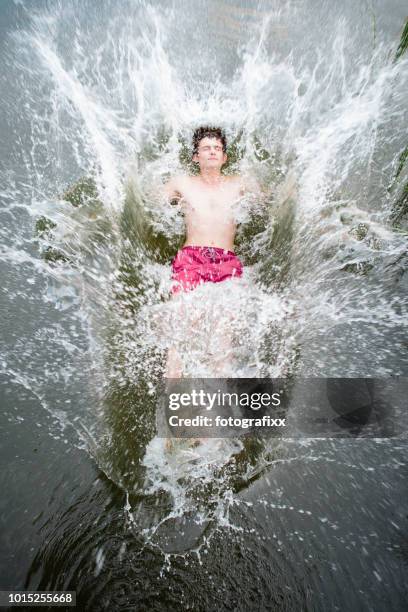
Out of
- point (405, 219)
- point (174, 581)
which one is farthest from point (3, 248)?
point (405, 219)

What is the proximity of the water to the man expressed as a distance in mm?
143

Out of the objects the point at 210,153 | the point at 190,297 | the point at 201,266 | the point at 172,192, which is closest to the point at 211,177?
the point at 210,153

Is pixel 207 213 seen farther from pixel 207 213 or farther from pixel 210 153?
pixel 210 153

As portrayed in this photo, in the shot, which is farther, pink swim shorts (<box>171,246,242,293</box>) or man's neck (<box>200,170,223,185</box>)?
man's neck (<box>200,170,223,185</box>)

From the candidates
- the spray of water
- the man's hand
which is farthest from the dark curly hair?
the man's hand

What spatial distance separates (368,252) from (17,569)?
2.72 meters

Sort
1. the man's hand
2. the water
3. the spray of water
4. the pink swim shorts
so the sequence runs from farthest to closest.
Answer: the man's hand → the pink swim shorts → the spray of water → the water

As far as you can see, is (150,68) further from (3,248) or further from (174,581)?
(174,581)

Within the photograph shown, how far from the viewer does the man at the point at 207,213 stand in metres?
2.94

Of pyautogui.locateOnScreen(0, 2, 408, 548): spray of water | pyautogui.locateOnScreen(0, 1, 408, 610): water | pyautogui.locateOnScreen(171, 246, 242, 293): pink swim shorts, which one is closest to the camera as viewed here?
pyautogui.locateOnScreen(0, 1, 408, 610): water

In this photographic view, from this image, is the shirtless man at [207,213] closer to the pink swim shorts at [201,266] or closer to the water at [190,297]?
the pink swim shorts at [201,266]

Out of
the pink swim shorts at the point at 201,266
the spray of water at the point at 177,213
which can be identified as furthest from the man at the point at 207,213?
the spray of water at the point at 177,213

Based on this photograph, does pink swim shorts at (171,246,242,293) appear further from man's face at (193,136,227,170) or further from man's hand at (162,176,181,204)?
man's face at (193,136,227,170)

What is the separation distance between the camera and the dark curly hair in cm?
348
